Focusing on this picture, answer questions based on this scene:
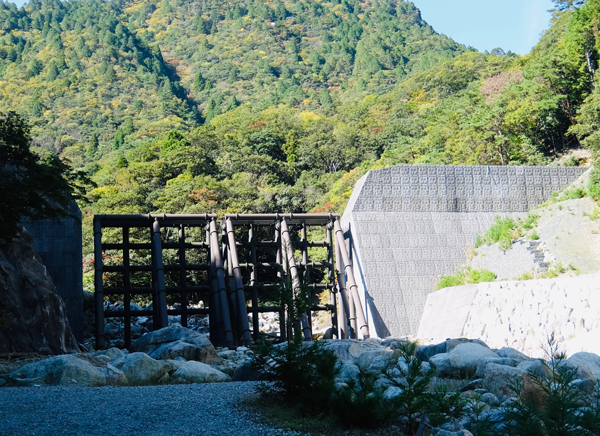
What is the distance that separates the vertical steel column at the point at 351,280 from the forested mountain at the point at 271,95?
7542mm

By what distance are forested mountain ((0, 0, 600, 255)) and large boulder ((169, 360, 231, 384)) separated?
14212 millimetres

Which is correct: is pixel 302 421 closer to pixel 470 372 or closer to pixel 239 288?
pixel 470 372

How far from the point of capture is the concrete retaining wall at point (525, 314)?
38.9ft

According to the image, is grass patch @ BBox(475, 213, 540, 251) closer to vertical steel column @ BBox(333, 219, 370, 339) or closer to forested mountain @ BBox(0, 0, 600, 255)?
forested mountain @ BBox(0, 0, 600, 255)

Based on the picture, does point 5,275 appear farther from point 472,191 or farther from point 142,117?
point 142,117

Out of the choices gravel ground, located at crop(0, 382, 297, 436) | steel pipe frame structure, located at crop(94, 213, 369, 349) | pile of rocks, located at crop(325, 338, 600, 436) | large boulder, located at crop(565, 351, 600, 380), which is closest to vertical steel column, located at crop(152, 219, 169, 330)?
steel pipe frame structure, located at crop(94, 213, 369, 349)

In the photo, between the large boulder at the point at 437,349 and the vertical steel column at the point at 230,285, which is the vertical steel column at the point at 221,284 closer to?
the vertical steel column at the point at 230,285

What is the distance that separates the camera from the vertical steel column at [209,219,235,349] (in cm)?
1647

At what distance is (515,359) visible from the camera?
8.77m

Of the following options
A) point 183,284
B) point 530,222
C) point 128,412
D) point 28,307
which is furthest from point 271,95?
point 128,412

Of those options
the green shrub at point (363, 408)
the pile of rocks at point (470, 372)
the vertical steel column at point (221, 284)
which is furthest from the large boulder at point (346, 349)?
the vertical steel column at point (221, 284)

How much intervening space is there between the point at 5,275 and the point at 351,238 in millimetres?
9218

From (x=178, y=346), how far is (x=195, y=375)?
2523 millimetres

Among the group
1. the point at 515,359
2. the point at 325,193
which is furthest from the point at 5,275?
the point at 325,193
